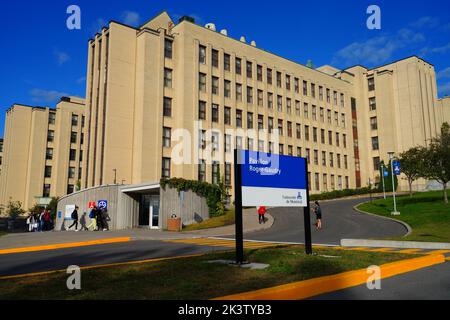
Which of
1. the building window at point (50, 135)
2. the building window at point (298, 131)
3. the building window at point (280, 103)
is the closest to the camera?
the building window at point (280, 103)

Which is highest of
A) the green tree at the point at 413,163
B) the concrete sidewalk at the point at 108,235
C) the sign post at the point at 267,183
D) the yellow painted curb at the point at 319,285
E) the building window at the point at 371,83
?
the building window at the point at 371,83

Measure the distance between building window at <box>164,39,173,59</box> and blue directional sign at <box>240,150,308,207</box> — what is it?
117 feet

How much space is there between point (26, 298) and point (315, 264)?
19.3ft

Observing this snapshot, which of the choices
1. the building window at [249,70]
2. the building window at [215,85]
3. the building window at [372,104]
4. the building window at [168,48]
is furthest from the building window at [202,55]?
the building window at [372,104]

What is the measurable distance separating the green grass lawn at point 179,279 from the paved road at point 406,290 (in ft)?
2.44

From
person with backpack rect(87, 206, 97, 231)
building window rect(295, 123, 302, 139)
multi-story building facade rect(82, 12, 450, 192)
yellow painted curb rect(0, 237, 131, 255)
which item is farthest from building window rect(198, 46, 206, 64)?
yellow painted curb rect(0, 237, 131, 255)

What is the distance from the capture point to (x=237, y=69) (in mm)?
50719

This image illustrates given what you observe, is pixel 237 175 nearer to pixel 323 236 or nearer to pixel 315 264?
pixel 315 264

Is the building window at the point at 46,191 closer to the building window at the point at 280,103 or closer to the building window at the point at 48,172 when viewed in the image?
the building window at the point at 48,172

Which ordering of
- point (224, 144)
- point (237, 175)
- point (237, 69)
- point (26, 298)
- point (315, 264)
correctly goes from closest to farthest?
1. point (26, 298)
2. point (315, 264)
3. point (237, 175)
4. point (224, 144)
5. point (237, 69)

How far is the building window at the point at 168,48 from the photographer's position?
4441cm

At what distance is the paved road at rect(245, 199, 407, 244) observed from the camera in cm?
1994

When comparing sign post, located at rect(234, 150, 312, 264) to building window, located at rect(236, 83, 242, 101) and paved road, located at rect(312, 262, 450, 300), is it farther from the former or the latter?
building window, located at rect(236, 83, 242, 101)
